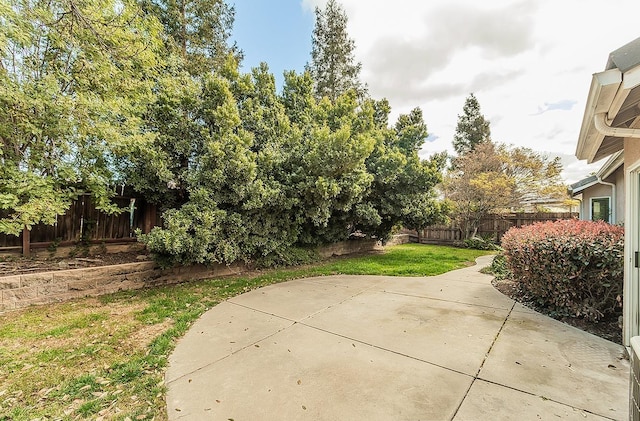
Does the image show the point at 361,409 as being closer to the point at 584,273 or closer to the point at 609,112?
the point at 609,112

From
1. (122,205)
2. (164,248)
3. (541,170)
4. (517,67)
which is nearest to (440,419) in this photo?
(164,248)

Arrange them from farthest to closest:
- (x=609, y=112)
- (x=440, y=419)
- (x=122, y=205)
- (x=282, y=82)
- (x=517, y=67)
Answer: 1. (x=517, y=67)
2. (x=282, y=82)
3. (x=122, y=205)
4. (x=609, y=112)
5. (x=440, y=419)

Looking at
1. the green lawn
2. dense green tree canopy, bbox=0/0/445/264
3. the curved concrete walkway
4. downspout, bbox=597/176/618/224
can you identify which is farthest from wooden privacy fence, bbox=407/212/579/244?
the green lawn

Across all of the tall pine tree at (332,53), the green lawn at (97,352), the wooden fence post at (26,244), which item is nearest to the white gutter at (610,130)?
the green lawn at (97,352)

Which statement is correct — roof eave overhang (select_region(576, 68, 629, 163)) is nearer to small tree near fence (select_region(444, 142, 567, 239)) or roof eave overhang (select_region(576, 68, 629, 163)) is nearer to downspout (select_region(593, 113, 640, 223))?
downspout (select_region(593, 113, 640, 223))

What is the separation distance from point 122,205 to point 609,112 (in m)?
8.61

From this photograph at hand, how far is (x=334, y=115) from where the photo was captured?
848 centimetres

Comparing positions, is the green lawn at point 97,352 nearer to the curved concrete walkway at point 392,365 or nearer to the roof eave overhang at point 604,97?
the curved concrete walkway at point 392,365

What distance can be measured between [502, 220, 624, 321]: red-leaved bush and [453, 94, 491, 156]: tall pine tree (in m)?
25.0

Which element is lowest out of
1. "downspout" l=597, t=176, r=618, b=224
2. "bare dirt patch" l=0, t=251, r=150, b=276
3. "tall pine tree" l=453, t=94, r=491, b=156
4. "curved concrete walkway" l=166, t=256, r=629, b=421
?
"curved concrete walkway" l=166, t=256, r=629, b=421

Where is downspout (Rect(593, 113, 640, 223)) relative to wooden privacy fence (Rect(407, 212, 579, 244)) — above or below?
above

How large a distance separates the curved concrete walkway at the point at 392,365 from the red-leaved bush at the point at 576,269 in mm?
407

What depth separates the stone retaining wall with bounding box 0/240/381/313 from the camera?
430cm

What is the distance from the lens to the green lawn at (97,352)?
220 centimetres
